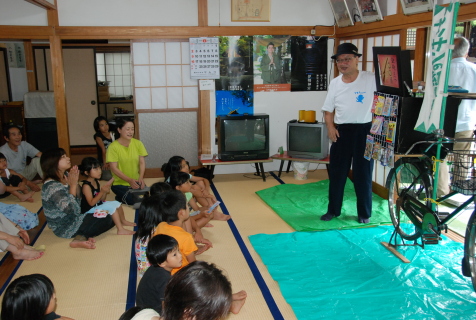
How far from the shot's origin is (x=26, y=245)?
12.2ft

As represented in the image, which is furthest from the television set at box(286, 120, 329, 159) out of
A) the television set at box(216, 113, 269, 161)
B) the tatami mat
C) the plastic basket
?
the plastic basket

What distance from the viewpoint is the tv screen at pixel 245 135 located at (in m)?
5.70

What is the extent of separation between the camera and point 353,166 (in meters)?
4.18

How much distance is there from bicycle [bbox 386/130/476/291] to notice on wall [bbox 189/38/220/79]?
3049mm

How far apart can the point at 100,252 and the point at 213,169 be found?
2.49 metres

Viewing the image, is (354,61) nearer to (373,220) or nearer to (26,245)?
(373,220)

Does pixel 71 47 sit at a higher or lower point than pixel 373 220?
higher

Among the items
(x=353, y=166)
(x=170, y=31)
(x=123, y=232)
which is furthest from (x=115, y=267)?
(x=170, y=31)

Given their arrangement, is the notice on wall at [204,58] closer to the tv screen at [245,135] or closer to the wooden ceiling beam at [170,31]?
the wooden ceiling beam at [170,31]

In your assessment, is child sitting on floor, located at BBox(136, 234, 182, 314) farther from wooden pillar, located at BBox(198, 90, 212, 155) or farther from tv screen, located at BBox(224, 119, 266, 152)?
wooden pillar, located at BBox(198, 90, 212, 155)

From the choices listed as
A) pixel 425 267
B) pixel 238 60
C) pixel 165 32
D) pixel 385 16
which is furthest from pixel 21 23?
pixel 425 267

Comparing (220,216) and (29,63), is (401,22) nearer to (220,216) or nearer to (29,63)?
(220,216)

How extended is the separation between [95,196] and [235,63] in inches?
113

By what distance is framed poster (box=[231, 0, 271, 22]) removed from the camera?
585cm
